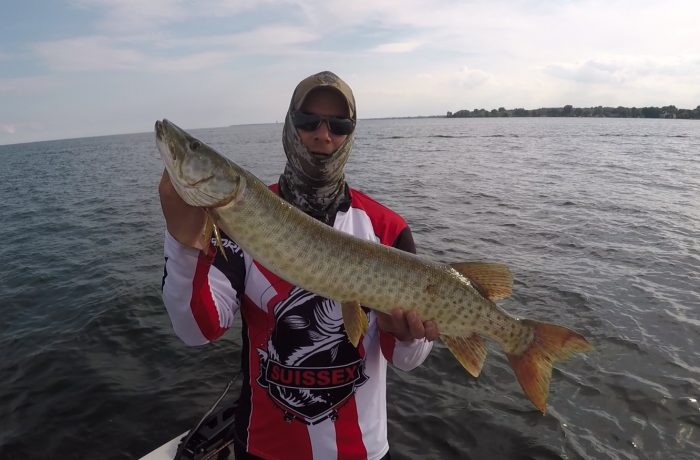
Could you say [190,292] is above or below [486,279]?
above

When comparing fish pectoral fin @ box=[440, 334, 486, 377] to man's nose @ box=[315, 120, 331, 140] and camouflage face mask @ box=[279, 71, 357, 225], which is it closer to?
camouflage face mask @ box=[279, 71, 357, 225]

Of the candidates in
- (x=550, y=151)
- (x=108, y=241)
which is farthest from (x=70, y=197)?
(x=550, y=151)

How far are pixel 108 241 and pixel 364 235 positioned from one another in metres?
13.5

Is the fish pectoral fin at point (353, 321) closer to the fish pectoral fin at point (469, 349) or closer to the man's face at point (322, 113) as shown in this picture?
the fish pectoral fin at point (469, 349)

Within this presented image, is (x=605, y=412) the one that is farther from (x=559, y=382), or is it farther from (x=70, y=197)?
(x=70, y=197)

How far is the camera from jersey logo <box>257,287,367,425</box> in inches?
105

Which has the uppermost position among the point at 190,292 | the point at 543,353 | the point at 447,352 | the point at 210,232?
the point at 210,232

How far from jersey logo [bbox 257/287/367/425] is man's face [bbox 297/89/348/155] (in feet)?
3.13

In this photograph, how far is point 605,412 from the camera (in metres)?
5.96

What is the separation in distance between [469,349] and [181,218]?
193cm

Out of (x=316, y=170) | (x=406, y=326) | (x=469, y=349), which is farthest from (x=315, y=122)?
(x=469, y=349)

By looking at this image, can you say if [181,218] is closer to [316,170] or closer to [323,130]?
[316,170]

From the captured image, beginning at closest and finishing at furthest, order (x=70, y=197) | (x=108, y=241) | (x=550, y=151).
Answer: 1. (x=108, y=241)
2. (x=70, y=197)
3. (x=550, y=151)

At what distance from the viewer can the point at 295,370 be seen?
105 inches
